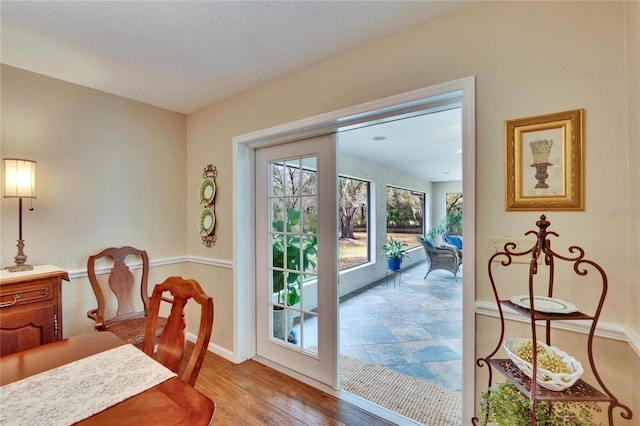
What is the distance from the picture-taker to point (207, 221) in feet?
9.12

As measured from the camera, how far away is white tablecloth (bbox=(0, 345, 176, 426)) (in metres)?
0.82

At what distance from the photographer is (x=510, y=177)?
1335mm

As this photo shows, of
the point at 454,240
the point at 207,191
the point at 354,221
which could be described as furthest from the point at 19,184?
the point at 454,240

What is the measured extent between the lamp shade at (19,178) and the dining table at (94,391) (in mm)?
1270

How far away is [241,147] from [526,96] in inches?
83.5

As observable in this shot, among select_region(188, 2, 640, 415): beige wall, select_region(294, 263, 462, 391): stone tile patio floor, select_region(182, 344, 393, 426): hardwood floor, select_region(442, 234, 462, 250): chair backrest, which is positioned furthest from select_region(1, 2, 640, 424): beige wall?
select_region(442, 234, 462, 250): chair backrest

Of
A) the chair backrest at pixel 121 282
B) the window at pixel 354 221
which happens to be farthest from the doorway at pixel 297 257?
the window at pixel 354 221

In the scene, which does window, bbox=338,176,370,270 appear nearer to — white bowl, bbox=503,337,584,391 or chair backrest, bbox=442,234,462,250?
chair backrest, bbox=442,234,462,250

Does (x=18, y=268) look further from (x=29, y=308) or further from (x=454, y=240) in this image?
(x=454, y=240)

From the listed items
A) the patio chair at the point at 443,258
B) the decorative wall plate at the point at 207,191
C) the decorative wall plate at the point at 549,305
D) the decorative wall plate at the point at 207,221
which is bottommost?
the patio chair at the point at 443,258

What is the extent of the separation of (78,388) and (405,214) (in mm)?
7321

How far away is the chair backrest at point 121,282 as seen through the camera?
2.26 metres

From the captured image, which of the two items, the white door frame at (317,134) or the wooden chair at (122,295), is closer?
the white door frame at (317,134)

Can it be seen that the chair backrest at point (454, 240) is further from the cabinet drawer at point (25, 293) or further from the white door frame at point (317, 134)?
the cabinet drawer at point (25, 293)
